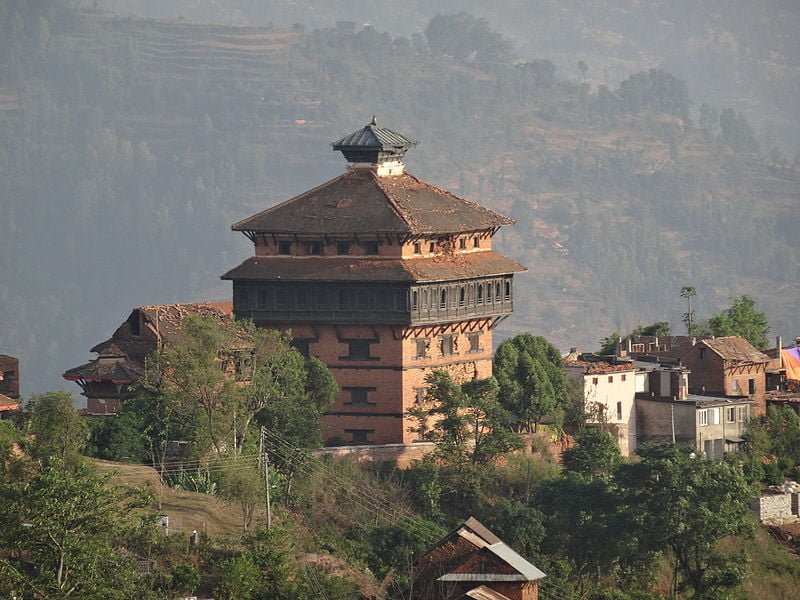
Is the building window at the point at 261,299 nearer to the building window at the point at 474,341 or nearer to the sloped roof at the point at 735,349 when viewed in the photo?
the building window at the point at 474,341

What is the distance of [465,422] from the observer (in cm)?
9519

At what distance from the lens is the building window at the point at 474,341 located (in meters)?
102

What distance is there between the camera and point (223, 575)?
76.2 metres

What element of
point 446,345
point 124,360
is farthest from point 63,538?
point 446,345

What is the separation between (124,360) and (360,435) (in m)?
8.92

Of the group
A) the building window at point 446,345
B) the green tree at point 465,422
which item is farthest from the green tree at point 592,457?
the building window at point 446,345

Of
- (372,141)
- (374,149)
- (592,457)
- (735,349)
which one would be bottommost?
(592,457)

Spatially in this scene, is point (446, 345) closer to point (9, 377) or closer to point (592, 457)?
point (592, 457)

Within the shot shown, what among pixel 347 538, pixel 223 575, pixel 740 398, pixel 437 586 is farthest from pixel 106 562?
pixel 740 398

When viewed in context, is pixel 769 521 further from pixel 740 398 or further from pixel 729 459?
pixel 740 398

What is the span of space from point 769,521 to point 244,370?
20815 millimetres

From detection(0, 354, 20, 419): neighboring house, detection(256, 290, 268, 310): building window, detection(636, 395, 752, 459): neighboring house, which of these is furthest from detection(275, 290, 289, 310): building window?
detection(636, 395, 752, 459): neighboring house

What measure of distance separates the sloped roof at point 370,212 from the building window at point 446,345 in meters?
3.93

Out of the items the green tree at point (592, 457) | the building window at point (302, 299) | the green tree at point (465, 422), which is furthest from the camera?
the building window at point (302, 299)
